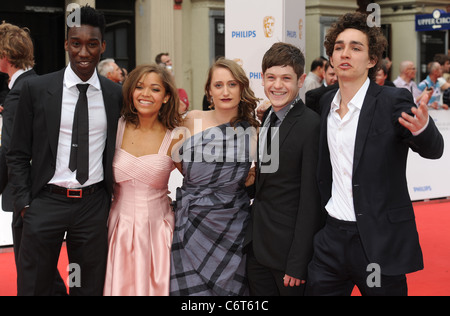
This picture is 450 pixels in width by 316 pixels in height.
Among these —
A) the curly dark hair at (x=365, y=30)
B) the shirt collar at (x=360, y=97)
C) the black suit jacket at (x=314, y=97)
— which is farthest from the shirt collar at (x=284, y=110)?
the black suit jacket at (x=314, y=97)

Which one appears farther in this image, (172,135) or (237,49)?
(237,49)

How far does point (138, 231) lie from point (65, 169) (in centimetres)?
51

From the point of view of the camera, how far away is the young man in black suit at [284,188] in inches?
112

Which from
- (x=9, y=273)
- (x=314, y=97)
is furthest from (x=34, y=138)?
(x=9, y=273)

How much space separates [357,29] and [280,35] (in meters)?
2.42

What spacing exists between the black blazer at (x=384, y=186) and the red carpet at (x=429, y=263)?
5.94 ft

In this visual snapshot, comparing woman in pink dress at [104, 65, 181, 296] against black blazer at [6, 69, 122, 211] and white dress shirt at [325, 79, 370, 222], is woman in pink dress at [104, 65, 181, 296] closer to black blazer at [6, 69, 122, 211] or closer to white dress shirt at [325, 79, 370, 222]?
black blazer at [6, 69, 122, 211]

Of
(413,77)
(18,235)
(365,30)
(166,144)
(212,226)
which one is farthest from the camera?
(413,77)

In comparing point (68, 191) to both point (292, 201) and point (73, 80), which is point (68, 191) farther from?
point (292, 201)

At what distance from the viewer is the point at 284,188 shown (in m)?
2.89

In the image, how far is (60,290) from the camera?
3680 millimetres

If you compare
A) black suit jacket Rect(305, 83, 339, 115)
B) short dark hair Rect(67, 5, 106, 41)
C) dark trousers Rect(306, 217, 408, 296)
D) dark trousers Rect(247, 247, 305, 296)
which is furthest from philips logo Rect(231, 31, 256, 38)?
dark trousers Rect(306, 217, 408, 296)
